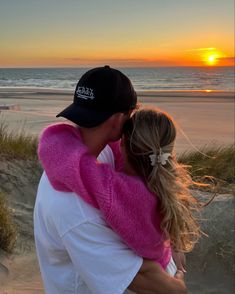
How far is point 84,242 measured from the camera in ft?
5.34

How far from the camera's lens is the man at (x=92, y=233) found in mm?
1632

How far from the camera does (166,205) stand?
1787 millimetres

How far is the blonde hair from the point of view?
1777 millimetres

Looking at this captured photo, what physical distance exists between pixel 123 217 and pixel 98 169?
0.18 meters

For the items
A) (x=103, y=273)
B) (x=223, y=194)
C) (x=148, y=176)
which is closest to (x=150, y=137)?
(x=148, y=176)

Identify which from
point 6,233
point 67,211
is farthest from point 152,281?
point 6,233

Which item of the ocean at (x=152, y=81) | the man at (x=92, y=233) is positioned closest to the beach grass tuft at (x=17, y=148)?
the man at (x=92, y=233)

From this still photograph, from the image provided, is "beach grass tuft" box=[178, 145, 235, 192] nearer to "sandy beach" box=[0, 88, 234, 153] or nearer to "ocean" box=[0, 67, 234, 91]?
"sandy beach" box=[0, 88, 234, 153]

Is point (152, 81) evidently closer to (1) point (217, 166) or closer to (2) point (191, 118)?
(2) point (191, 118)

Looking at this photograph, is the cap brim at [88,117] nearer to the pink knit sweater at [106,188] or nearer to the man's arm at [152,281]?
the pink knit sweater at [106,188]

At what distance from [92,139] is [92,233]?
0.35 metres

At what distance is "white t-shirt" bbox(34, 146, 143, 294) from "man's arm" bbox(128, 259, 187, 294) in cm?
3

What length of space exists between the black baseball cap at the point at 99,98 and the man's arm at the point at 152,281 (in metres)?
0.54

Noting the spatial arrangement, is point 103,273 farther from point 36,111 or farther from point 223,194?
point 36,111
